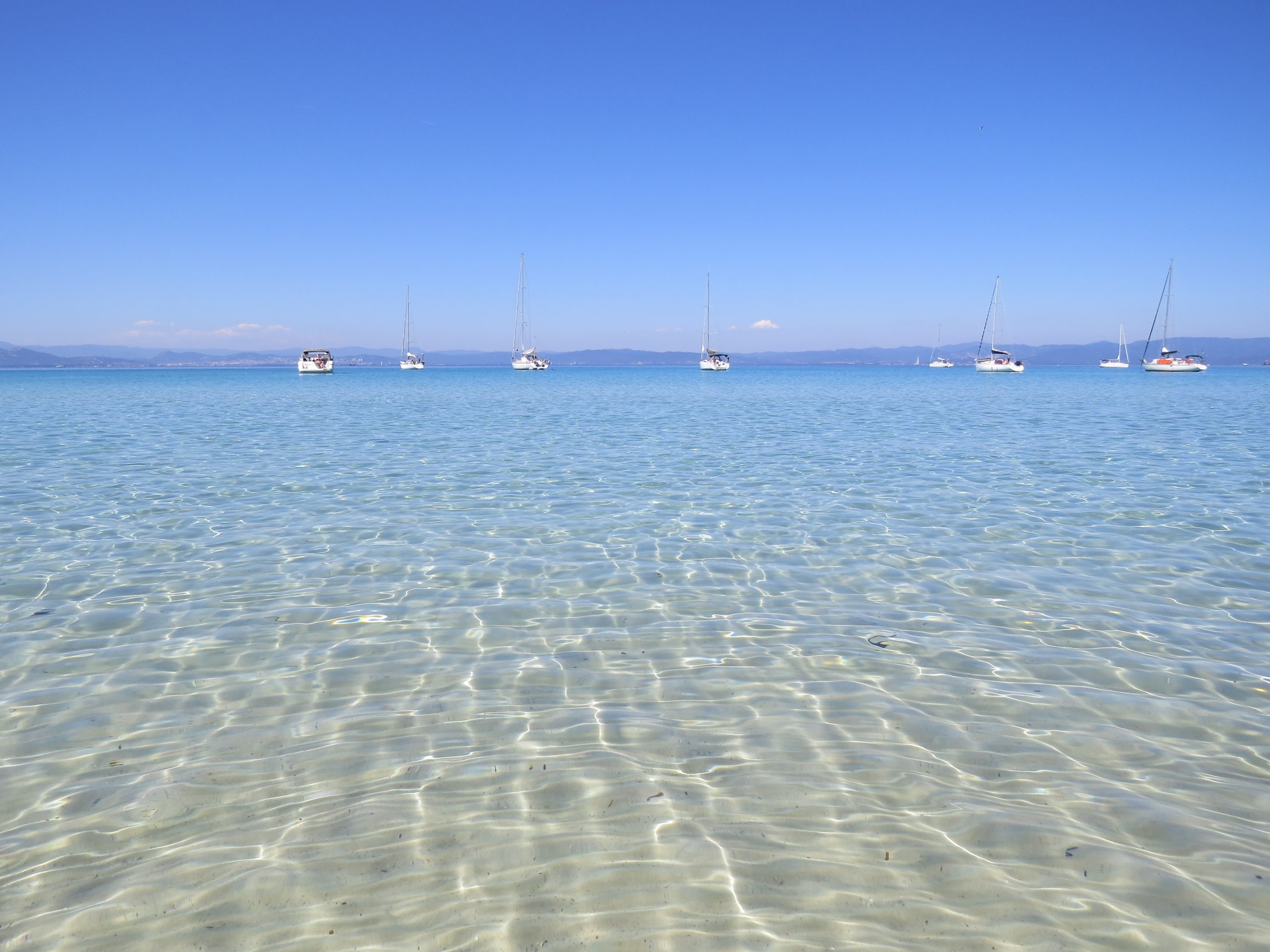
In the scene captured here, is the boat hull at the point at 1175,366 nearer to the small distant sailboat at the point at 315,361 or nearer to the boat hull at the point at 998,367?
A: the boat hull at the point at 998,367

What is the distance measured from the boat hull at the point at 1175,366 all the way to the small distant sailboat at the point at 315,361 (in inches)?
4137

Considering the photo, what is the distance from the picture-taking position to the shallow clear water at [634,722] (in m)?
2.97

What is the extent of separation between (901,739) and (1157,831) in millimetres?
1236

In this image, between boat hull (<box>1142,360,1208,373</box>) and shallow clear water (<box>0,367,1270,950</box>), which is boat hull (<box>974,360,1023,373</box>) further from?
shallow clear water (<box>0,367,1270,950</box>)

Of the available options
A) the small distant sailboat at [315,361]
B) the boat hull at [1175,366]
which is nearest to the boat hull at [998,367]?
the boat hull at [1175,366]

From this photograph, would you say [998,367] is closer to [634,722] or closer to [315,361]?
[315,361]

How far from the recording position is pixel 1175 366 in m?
90.7

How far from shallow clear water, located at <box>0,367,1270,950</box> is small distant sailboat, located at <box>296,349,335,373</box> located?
89484mm

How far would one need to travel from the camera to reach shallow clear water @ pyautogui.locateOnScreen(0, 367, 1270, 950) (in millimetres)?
2967

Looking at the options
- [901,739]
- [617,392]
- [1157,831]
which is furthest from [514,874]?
[617,392]

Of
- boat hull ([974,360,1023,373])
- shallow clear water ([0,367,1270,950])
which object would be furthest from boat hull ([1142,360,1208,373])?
shallow clear water ([0,367,1270,950])

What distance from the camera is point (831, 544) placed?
28.0 feet

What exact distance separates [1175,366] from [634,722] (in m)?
110

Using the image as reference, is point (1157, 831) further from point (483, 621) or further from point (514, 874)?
point (483, 621)
